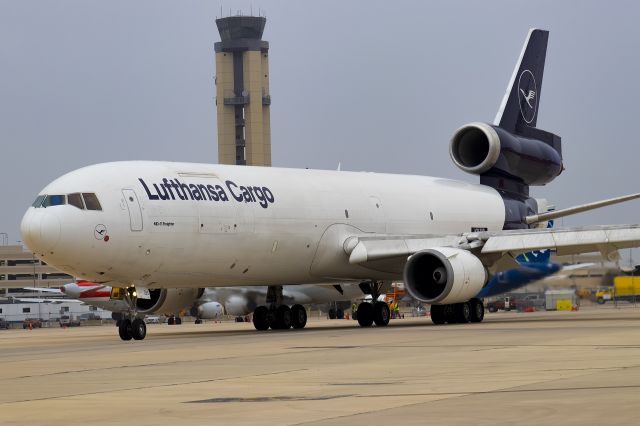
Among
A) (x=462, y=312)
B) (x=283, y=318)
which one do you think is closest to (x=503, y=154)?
(x=462, y=312)

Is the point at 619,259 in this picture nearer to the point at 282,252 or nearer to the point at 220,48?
the point at 282,252

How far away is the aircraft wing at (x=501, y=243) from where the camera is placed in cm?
2964

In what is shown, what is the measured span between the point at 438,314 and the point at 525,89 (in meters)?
10.3

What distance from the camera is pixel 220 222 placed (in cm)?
2795

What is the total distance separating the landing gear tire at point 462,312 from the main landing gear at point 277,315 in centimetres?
408

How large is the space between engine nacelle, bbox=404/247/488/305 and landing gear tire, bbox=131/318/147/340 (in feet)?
22.4

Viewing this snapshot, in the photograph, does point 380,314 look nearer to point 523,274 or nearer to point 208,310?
point 523,274

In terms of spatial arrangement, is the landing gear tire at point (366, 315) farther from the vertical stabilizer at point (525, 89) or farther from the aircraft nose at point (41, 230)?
the aircraft nose at point (41, 230)

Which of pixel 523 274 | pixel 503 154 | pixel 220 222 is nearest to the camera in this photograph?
pixel 220 222

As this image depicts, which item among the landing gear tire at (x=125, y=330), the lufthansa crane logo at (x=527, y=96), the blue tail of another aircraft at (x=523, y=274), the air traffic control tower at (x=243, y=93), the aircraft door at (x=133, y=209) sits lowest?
the landing gear tire at (x=125, y=330)

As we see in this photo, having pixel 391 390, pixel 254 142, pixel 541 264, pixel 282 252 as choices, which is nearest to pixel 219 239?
pixel 282 252

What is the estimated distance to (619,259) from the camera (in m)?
30.6

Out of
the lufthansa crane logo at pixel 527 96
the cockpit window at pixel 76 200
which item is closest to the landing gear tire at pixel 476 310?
the lufthansa crane logo at pixel 527 96

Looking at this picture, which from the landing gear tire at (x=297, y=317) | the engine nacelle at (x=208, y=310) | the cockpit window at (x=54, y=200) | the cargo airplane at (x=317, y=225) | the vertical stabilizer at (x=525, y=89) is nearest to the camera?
the cockpit window at (x=54, y=200)
